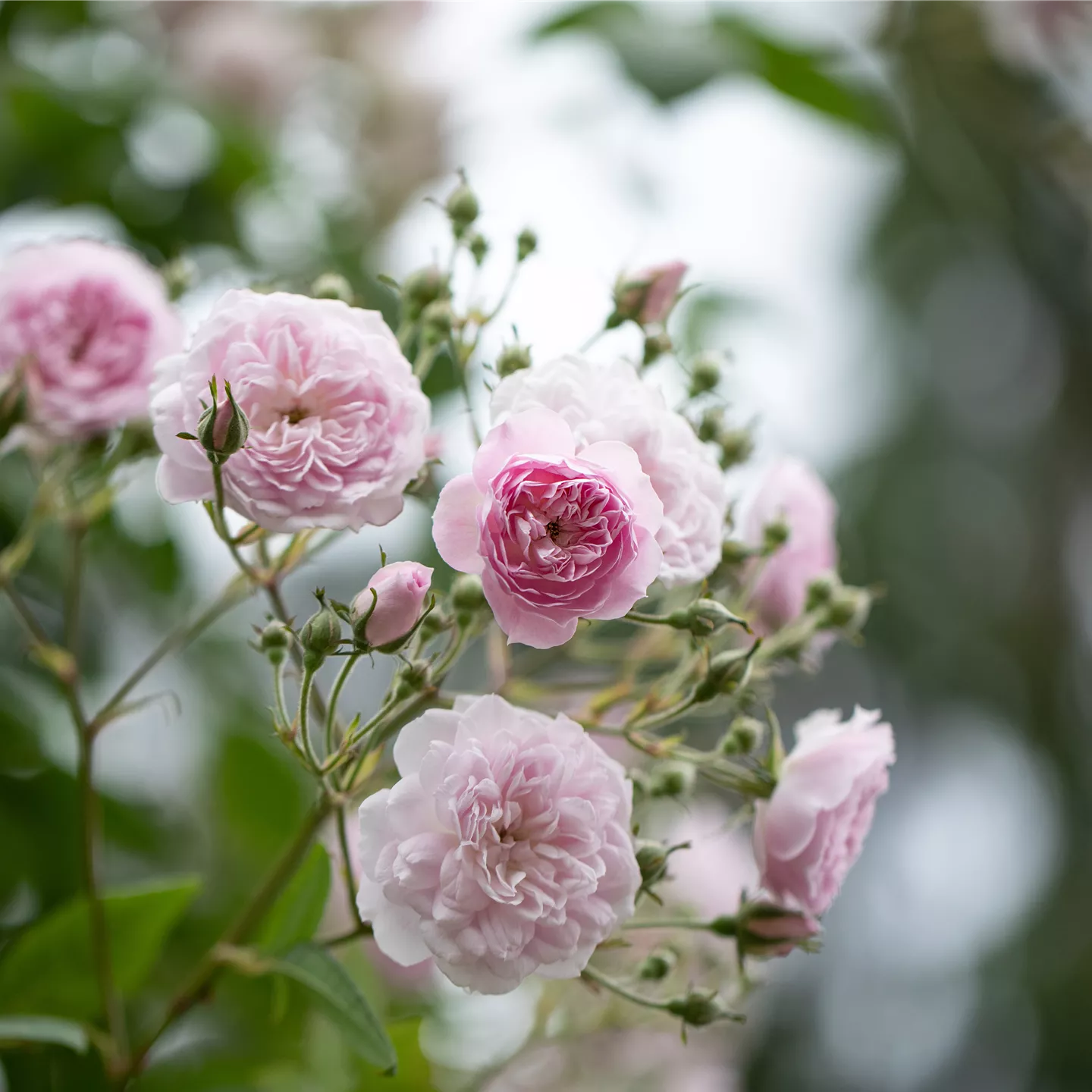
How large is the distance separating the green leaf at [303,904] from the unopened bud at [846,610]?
0.70ft

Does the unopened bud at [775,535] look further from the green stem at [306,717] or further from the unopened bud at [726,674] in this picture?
the green stem at [306,717]

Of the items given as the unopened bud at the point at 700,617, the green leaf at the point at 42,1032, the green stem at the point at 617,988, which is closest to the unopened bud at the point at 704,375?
the unopened bud at the point at 700,617

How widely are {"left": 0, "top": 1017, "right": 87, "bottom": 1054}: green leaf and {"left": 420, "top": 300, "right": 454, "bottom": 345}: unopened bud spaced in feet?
0.91

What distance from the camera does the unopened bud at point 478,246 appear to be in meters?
0.45

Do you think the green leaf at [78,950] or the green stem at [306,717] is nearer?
the green stem at [306,717]

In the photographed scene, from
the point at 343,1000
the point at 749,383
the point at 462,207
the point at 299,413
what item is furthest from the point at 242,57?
the point at 343,1000

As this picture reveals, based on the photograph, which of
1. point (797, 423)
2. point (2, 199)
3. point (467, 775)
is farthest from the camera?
point (797, 423)

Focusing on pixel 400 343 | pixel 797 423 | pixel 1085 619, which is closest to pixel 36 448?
pixel 400 343

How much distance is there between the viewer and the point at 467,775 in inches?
12.3

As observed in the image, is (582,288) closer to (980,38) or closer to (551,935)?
(551,935)

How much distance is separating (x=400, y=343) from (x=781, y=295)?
0.56m

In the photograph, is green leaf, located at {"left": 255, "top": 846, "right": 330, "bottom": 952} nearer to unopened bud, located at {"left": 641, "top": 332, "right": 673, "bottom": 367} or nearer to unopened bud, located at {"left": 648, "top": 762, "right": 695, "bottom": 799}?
unopened bud, located at {"left": 648, "top": 762, "right": 695, "bottom": 799}

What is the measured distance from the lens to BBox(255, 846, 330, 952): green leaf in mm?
397

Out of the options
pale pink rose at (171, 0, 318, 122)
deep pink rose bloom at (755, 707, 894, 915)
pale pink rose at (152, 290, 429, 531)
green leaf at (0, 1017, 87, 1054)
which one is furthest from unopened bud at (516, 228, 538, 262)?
pale pink rose at (171, 0, 318, 122)
